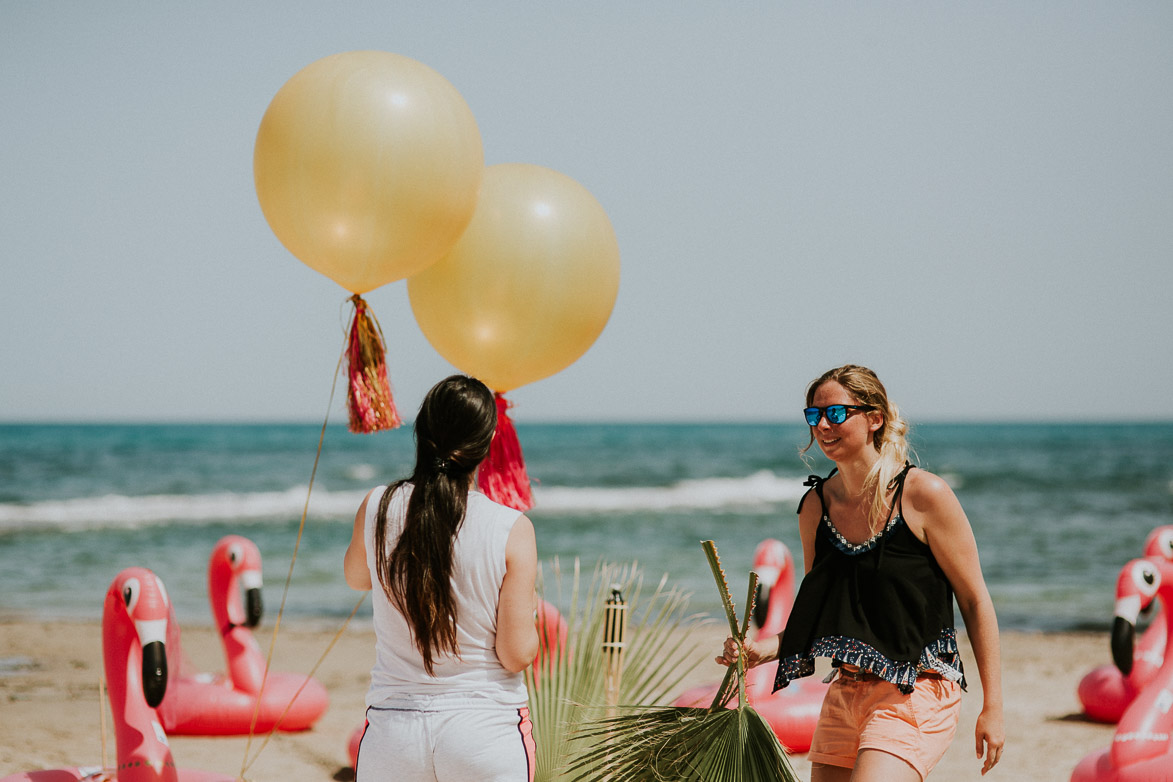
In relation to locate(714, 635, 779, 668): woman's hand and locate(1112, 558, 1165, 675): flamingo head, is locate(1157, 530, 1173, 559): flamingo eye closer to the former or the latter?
locate(1112, 558, 1165, 675): flamingo head

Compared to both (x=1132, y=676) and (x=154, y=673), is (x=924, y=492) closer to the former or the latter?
(x=154, y=673)

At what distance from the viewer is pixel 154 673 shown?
395 cm

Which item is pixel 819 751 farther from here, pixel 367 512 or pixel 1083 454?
pixel 1083 454

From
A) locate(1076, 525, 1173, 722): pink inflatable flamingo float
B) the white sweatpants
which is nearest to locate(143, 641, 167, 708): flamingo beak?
the white sweatpants

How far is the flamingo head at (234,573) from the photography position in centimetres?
591

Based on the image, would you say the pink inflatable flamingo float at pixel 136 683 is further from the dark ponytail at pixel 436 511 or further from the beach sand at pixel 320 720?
the dark ponytail at pixel 436 511

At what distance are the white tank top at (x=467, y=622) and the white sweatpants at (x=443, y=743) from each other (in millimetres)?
28

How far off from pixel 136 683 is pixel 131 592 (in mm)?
373

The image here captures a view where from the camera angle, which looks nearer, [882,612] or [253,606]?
[882,612]

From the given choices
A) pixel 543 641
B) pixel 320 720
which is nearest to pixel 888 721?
pixel 543 641

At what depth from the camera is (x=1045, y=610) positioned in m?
11.3

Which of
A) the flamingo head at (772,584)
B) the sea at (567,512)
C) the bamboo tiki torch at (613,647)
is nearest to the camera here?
the bamboo tiki torch at (613,647)

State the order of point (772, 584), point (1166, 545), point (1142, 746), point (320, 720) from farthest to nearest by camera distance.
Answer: point (320, 720)
point (772, 584)
point (1166, 545)
point (1142, 746)

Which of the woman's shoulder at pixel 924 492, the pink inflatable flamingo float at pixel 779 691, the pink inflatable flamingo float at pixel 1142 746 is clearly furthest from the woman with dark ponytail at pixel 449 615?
the pink inflatable flamingo float at pixel 1142 746
